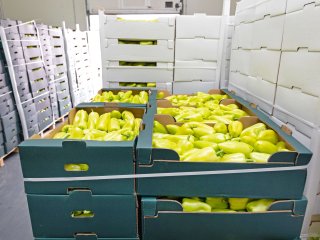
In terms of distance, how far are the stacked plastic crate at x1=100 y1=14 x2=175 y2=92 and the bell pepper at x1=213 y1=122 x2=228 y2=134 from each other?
113 centimetres

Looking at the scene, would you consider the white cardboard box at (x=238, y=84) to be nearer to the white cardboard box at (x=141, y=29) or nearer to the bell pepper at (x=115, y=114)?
the white cardboard box at (x=141, y=29)

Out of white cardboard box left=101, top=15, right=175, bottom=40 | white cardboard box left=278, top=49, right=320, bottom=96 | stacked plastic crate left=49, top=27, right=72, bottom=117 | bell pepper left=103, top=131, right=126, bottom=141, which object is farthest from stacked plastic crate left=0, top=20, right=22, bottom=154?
white cardboard box left=278, top=49, right=320, bottom=96

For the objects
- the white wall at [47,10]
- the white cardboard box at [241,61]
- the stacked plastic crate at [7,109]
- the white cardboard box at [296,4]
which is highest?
the white wall at [47,10]

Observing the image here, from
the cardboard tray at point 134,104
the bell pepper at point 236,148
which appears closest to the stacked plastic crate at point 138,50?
the cardboard tray at point 134,104

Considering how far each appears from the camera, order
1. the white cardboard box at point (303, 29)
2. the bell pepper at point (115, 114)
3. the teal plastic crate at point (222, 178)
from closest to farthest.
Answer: the teal plastic crate at point (222, 178) < the white cardboard box at point (303, 29) < the bell pepper at point (115, 114)

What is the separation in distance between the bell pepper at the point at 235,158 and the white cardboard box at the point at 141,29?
4.81 ft

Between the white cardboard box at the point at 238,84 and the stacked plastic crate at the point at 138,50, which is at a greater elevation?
the stacked plastic crate at the point at 138,50

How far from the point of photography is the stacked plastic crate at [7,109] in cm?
311

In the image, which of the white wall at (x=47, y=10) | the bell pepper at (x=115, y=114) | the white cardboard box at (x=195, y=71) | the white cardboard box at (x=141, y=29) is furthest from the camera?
the white wall at (x=47, y=10)

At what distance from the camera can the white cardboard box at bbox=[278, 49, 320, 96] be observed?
3.27 ft

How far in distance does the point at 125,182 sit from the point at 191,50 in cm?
158

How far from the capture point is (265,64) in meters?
1.45

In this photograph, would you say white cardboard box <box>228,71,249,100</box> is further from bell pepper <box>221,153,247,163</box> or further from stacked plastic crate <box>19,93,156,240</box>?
stacked plastic crate <box>19,93,156,240</box>

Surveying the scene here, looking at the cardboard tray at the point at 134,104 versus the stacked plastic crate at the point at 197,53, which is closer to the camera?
the cardboard tray at the point at 134,104
